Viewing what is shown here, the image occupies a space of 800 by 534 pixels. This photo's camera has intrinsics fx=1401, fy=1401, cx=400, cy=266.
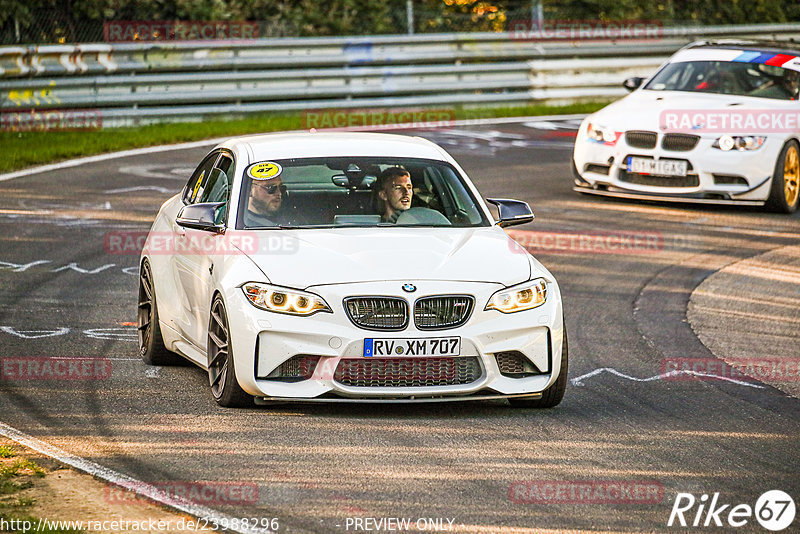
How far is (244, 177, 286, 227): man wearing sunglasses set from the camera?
8117mm

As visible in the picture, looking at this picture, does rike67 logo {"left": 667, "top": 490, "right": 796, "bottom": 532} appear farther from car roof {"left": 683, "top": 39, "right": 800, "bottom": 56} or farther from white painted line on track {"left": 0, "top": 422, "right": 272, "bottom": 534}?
car roof {"left": 683, "top": 39, "right": 800, "bottom": 56}

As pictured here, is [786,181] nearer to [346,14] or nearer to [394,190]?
[394,190]

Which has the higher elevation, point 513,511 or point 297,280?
point 297,280

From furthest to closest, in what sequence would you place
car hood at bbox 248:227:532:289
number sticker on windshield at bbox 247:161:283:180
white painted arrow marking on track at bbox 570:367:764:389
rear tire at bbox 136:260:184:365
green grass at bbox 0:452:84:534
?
rear tire at bbox 136:260:184:365
white painted arrow marking on track at bbox 570:367:764:389
number sticker on windshield at bbox 247:161:283:180
car hood at bbox 248:227:532:289
green grass at bbox 0:452:84:534

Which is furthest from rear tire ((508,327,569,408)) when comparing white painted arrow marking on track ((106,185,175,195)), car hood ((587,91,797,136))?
white painted arrow marking on track ((106,185,175,195))

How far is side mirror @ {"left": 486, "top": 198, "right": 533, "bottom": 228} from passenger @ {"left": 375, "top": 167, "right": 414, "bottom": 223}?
571 mm

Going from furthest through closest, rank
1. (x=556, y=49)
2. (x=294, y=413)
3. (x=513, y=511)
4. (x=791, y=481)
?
(x=556, y=49)
(x=294, y=413)
(x=791, y=481)
(x=513, y=511)

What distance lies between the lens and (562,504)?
5.89 meters

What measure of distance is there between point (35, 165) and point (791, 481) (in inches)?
515

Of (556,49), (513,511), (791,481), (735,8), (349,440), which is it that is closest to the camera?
(513,511)

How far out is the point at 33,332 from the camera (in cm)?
946

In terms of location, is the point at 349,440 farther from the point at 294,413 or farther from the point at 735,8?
the point at 735,8

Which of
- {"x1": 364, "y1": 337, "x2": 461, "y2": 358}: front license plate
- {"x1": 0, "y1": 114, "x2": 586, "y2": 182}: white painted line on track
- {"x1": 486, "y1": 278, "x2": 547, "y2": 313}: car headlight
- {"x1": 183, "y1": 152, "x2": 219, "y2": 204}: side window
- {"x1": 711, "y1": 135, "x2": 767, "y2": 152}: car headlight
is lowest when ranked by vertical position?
{"x1": 0, "y1": 114, "x2": 586, "y2": 182}: white painted line on track

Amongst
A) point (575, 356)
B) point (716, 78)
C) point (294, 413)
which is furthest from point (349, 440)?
point (716, 78)
